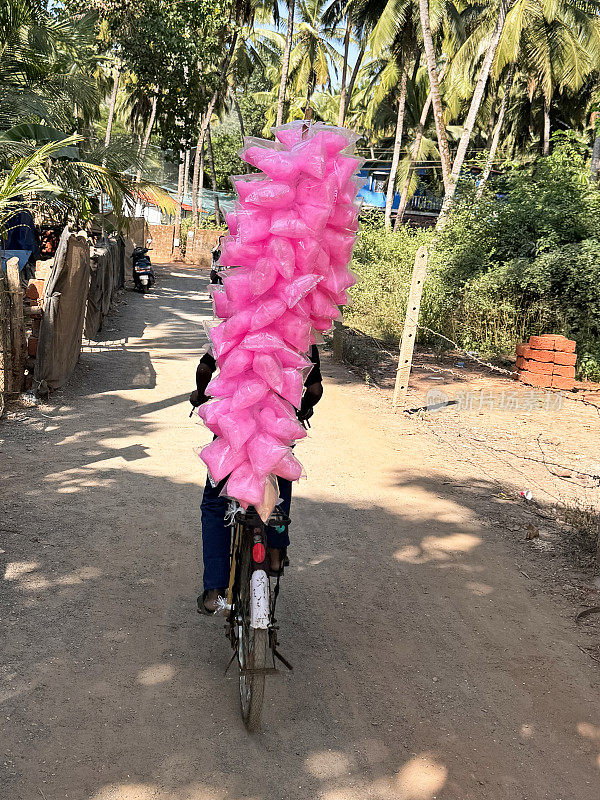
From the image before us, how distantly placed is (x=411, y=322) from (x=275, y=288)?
6.43 metres

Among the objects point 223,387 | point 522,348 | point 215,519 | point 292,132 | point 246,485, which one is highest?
point 292,132

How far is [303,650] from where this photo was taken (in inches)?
150

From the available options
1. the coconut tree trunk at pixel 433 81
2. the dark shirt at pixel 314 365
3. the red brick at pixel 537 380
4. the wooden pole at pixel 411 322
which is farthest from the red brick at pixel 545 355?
the dark shirt at pixel 314 365

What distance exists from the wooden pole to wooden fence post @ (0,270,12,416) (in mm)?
4396

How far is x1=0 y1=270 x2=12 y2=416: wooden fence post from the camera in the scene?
733cm

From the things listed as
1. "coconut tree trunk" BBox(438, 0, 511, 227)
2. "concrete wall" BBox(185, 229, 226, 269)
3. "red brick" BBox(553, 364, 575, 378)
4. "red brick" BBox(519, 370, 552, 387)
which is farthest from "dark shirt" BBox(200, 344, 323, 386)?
"concrete wall" BBox(185, 229, 226, 269)

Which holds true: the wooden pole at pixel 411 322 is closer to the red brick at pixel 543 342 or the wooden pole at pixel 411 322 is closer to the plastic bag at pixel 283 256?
the red brick at pixel 543 342

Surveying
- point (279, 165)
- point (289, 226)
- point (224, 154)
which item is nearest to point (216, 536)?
point (289, 226)

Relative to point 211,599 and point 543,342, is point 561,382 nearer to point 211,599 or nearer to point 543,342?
point 543,342

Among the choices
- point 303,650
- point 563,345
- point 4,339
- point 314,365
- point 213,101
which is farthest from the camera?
point 213,101

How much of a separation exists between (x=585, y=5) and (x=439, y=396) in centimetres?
2752

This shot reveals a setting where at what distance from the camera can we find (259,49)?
47250mm

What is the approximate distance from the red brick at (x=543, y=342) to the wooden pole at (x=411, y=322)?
124 inches

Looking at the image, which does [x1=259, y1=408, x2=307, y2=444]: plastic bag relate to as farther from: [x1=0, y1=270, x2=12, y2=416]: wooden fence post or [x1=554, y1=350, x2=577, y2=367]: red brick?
[x1=554, y1=350, x2=577, y2=367]: red brick
